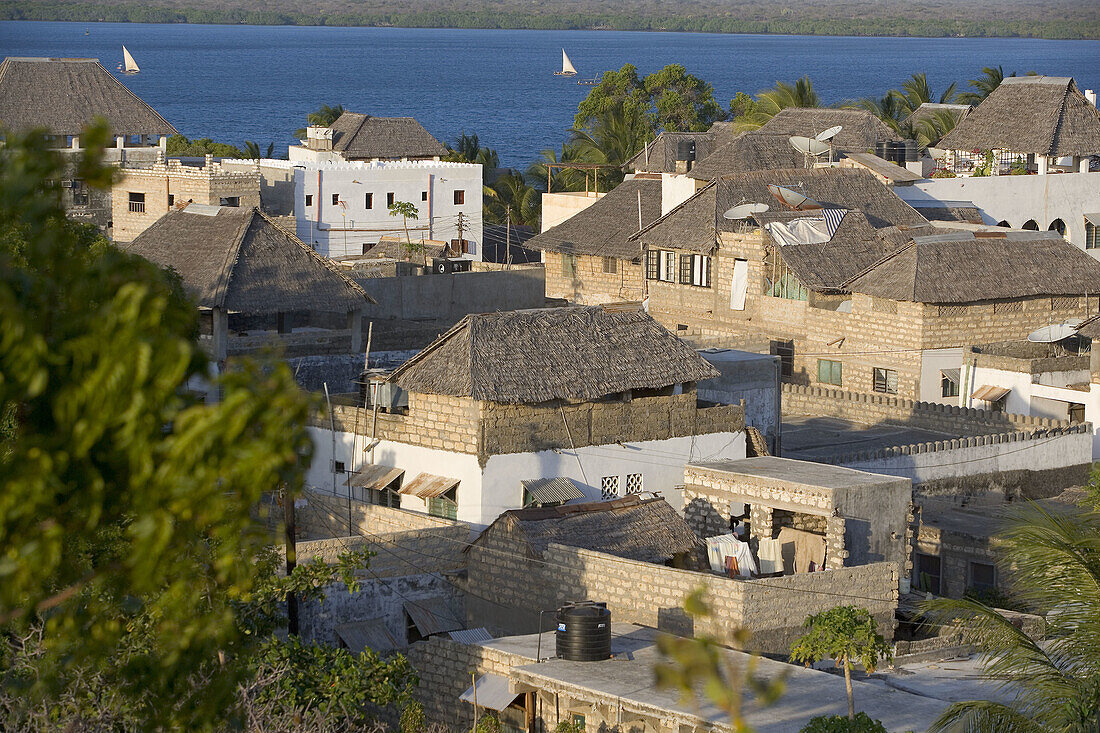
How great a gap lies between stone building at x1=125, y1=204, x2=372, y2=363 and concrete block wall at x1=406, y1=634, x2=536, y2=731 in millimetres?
12371

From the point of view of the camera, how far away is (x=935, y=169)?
175ft

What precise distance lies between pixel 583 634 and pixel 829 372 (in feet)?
70.8

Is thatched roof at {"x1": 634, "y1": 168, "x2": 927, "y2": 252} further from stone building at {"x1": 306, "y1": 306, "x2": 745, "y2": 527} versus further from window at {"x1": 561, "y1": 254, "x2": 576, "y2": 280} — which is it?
stone building at {"x1": 306, "y1": 306, "x2": 745, "y2": 527}

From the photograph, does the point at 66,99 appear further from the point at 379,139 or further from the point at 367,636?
the point at 367,636

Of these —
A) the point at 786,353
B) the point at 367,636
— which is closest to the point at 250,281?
the point at 367,636

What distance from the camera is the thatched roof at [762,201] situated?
43.0 m

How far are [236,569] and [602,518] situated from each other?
15.3 m

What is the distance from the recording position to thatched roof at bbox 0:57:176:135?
52938mm

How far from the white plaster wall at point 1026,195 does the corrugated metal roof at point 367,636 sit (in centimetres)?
2825

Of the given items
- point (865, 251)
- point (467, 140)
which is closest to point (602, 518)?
point (865, 251)

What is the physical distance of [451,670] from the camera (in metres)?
19.9

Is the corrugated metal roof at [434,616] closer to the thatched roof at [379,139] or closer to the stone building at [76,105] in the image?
the stone building at [76,105]

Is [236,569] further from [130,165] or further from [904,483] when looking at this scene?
[130,165]

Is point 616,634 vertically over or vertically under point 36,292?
under
